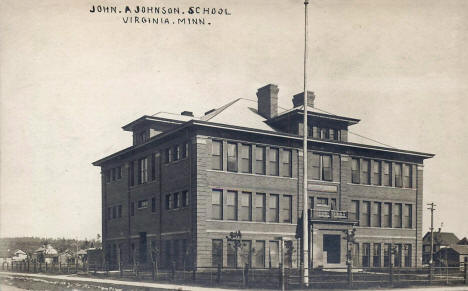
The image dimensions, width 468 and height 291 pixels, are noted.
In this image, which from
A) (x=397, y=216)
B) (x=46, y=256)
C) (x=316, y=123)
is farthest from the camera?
(x=46, y=256)

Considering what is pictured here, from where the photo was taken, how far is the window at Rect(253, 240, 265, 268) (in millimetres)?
37156

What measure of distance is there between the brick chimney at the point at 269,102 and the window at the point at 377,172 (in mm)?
8752

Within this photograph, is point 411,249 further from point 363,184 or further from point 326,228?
point 326,228

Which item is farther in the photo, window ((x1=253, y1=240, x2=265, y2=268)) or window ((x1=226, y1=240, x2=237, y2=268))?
window ((x1=253, y1=240, x2=265, y2=268))

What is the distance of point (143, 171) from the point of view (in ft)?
143

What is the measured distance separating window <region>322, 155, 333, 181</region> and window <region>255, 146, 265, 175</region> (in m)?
5.26

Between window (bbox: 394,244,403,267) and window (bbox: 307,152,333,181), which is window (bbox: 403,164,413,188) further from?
window (bbox: 307,152,333,181)

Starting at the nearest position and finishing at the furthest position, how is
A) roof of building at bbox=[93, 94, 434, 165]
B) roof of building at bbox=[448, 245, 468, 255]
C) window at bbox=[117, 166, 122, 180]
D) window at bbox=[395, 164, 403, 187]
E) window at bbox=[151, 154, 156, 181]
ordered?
roof of building at bbox=[93, 94, 434, 165] → window at bbox=[151, 154, 156, 181] → window at bbox=[395, 164, 403, 187] → window at bbox=[117, 166, 122, 180] → roof of building at bbox=[448, 245, 468, 255]

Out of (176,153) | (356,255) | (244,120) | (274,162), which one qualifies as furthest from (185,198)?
(356,255)

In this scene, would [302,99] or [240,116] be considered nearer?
[240,116]

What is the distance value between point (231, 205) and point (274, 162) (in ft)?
14.5

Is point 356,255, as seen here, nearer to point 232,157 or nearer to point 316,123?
point 316,123

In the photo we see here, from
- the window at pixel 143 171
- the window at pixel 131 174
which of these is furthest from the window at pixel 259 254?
the window at pixel 131 174

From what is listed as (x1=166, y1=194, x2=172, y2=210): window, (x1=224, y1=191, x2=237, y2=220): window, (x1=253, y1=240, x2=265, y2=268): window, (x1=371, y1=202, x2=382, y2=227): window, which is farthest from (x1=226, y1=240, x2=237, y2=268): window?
(x1=371, y1=202, x2=382, y2=227): window
